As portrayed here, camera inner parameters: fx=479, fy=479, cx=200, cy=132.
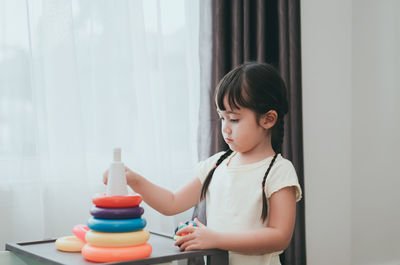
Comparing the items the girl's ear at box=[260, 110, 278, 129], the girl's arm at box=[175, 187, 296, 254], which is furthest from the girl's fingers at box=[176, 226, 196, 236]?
the girl's ear at box=[260, 110, 278, 129]

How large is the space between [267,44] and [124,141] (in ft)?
2.45

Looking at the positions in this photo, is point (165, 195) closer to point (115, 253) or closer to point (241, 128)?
point (241, 128)

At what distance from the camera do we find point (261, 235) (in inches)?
41.7

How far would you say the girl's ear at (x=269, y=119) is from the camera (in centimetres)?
120

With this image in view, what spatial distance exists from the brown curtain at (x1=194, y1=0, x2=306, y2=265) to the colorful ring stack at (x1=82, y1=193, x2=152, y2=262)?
2.95 feet

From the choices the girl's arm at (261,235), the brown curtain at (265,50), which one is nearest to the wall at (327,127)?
the brown curtain at (265,50)

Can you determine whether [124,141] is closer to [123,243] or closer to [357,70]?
[123,243]

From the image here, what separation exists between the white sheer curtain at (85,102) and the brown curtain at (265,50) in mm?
83

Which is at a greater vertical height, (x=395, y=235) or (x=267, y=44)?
(x=267, y=44)

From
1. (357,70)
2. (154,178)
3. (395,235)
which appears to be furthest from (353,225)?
(154,178)

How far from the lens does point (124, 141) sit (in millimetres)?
1649

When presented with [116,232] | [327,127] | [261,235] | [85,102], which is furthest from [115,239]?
[327,127]

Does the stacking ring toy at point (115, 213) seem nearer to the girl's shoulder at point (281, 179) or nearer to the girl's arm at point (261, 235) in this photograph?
the girl's arm at point (261, 235)

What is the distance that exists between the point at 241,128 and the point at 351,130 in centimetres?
141
